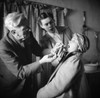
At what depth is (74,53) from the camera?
1.69 meters

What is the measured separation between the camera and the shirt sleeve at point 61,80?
152cm

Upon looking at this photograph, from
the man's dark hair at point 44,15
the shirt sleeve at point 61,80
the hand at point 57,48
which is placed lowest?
the shirt sleeve at point 61,80

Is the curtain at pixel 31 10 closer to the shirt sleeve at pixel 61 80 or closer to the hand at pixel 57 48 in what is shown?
the shirt sleeve at pixel 61 80

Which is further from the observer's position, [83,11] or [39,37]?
[83,11]

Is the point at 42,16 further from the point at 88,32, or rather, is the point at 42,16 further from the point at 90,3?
the point at 90,3

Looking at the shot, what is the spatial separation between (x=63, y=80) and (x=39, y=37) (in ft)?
1.81

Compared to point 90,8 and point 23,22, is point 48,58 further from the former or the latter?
point 90,8

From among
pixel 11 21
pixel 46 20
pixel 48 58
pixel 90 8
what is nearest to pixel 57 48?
pixel 48 58

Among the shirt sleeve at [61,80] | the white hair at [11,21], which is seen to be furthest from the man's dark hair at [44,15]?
the shirt sleeve at [61,80]

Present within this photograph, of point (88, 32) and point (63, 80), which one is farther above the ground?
point (88, 32)

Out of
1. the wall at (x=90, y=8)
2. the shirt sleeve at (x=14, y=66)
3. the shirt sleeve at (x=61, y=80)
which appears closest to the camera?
the shirt sleeve at (x=14, y=66)

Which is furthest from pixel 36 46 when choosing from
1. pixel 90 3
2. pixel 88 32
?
pixel 90 3

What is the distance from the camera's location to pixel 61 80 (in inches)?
62.2

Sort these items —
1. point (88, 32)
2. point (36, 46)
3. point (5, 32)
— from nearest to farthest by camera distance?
point (5, 32) → point (36, 46) → point (88, 32)
